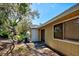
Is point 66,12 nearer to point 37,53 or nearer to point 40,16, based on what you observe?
point 40,16

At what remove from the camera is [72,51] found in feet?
15.6

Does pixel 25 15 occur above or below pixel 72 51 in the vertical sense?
above

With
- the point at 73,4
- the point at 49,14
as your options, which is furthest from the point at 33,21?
the point at 73,4

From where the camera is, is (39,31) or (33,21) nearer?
(33,21)

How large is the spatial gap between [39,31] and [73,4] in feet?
14.1

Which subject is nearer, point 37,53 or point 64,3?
point 64,3

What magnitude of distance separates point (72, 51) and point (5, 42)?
2.07m

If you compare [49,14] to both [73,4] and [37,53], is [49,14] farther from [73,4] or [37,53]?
[37,53]

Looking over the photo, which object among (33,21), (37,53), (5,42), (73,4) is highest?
(73,4)

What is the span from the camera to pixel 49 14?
16.3 ft

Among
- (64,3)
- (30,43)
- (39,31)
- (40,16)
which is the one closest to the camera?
(64,3)

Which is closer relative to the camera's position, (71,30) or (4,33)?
(4,33)

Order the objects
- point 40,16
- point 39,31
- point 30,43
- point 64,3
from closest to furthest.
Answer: point 64,3 → point 40,16 → point 30,43 → point 39,31

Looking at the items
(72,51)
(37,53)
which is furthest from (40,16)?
(72,51)
